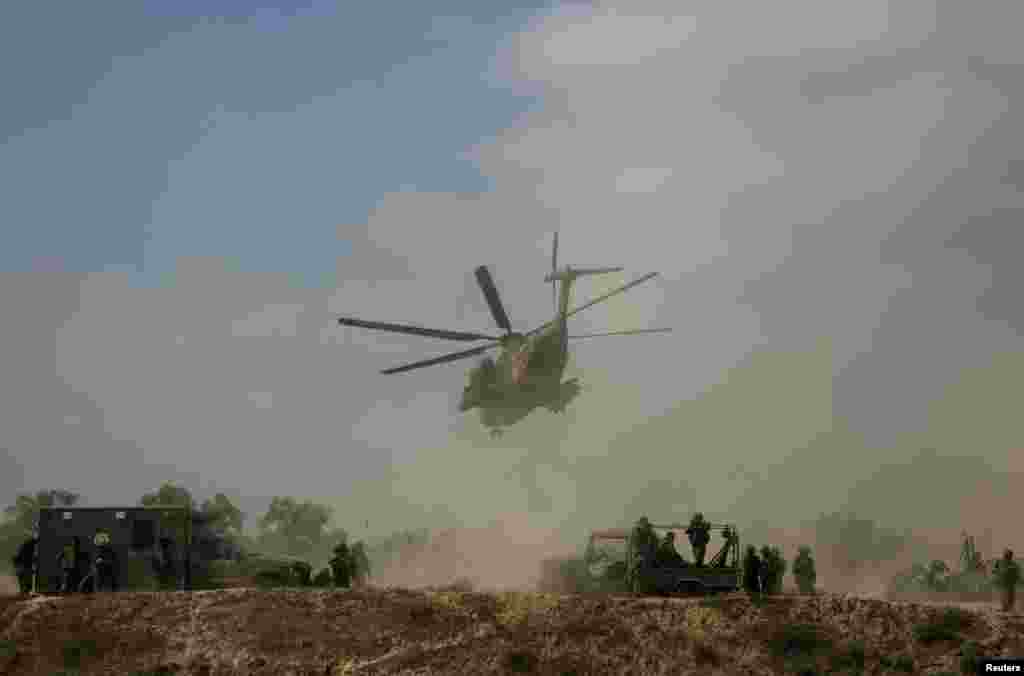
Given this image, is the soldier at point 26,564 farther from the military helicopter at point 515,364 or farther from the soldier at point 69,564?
the military helicopter at point 515,364

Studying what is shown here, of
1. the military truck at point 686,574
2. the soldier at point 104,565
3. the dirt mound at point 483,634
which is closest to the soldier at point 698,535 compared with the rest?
the military truck at point 686,574

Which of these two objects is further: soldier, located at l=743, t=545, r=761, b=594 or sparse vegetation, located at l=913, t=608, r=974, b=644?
soldier, located at l=743, t=545, r=761, b=594

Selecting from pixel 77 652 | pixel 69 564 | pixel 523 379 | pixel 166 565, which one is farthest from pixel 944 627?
pixel 523 379

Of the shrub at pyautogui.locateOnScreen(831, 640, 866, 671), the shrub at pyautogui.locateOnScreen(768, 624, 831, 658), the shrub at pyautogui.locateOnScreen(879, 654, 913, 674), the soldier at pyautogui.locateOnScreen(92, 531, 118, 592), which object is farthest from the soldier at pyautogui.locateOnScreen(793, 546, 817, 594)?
the soldier at pyautogui.locateOnScreen(92, 531, 118, 592)

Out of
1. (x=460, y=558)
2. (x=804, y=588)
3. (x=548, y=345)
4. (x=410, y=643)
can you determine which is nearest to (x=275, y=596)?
(x=410, y=643)

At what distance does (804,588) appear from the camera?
1421 inches

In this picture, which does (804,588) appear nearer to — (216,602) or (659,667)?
(659,667)

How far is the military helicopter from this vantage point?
53500 millimetres

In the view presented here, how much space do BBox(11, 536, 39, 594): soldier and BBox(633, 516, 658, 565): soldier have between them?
569 inches

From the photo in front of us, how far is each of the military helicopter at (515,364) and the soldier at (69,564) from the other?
2013 centimetres

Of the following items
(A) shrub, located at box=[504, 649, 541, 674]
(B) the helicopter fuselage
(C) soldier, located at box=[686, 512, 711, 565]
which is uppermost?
(B) the helicopter fuselage

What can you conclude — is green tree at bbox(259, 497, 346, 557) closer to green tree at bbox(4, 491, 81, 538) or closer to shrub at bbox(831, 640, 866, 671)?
green tree at bbox(4, 491, 81, 538)

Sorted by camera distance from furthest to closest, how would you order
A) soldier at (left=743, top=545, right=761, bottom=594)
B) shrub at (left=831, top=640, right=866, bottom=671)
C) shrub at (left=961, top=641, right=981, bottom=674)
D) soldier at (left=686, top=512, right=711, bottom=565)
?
soldier at (left=686, top=512, right=711, bottom=565)
soldier at (left=743, top=545, right=761, bottom=594)
shrub at (left=831, top=640, right=866, bottom=671)
shrub at (left=961, top=641, right=981, bottom=674)

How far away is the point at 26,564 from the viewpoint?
34.1 metres
